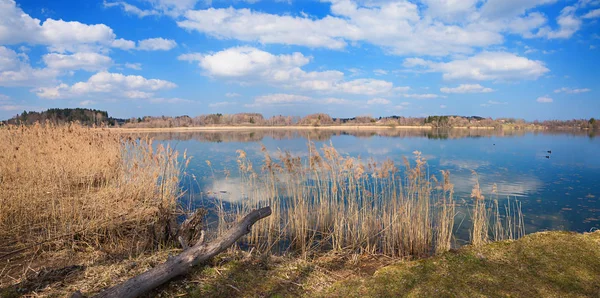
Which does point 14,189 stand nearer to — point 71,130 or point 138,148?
point 138,148

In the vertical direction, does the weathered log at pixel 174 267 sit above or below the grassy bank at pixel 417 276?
above

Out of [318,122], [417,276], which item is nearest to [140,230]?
[417,276]

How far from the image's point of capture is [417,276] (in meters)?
3.71

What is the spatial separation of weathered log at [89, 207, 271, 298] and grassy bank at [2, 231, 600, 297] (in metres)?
0.19

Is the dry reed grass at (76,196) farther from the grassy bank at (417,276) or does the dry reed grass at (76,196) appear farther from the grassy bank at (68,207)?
the grassy bank at (417,276)

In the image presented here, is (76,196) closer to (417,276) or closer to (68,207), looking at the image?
(68,207)

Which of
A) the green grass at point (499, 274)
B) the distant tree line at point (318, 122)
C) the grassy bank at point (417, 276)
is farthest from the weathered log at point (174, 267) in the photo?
the distant tree line at point (318, 122)

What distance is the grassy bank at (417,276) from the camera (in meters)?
3.40

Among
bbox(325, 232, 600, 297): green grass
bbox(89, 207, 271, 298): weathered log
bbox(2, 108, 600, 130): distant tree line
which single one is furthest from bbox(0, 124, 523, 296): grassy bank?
bbox(2, 108, 600, 130): distant tree line

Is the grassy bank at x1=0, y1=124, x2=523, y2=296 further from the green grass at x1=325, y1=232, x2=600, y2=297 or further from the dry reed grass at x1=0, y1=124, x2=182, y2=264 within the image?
the green grass at x1=325, y1=232, x2=600, y2=297

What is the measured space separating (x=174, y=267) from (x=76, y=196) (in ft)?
13.4

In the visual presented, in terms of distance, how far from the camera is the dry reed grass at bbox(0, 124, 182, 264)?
5.48m

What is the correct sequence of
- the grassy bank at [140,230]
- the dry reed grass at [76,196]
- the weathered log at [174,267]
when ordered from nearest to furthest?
1. the weathered log at [174,267]
2. the grassy bank at [140,230]
3. the dry reed grass at [76,196]

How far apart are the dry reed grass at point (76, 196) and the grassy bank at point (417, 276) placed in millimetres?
1269
